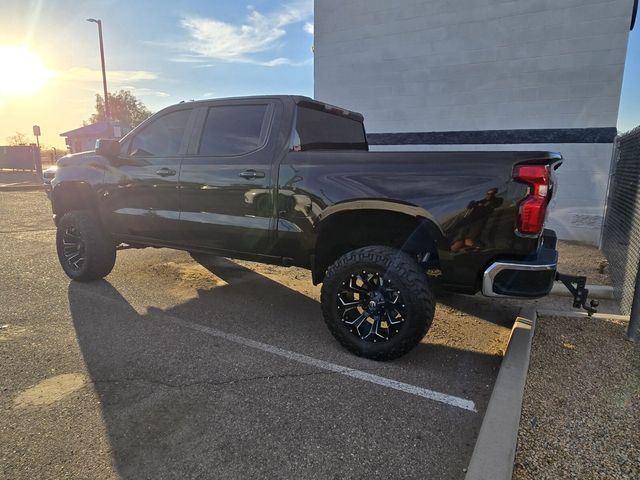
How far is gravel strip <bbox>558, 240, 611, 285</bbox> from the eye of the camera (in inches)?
228

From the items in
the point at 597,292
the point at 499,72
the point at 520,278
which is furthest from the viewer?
the point at 499,72

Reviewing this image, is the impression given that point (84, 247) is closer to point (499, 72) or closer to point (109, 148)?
point (109, 148)

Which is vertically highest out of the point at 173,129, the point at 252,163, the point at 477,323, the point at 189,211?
the point at 173,129

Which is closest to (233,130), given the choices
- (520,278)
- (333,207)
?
(333,207)

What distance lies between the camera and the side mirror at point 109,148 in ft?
15.6

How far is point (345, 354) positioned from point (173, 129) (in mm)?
2870

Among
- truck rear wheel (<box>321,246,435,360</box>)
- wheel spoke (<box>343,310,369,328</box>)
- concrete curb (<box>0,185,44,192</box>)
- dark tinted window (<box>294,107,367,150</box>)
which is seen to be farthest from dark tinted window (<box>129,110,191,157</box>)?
concrete curb (<box>0,185,44,192</box>)

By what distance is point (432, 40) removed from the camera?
8.58 metres

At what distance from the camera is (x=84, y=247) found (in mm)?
5102

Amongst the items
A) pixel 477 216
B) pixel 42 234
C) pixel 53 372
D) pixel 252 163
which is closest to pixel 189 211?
pixel 252 163

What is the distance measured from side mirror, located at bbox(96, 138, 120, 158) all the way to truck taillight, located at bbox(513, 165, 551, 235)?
159 inches

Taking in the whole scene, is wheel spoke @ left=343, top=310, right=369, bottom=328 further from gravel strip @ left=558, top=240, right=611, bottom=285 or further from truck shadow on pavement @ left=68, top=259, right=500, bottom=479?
gravel strip @ left=558, top=240, right=611, bottom=285

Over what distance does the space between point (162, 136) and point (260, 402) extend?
306 cm

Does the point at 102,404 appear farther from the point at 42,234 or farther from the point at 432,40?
the point at 432,40
